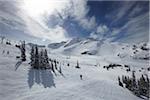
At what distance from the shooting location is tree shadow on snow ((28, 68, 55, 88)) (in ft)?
194

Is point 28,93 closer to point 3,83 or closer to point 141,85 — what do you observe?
point 3,83

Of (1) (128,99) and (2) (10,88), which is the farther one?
(1) (128,99)

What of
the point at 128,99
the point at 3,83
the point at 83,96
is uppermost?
the point at 3,83

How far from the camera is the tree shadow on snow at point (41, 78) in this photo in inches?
2329

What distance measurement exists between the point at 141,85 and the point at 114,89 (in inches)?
999

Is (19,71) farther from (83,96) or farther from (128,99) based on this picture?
(128,99)

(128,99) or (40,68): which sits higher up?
(40,68)

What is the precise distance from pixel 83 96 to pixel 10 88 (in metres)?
23.2

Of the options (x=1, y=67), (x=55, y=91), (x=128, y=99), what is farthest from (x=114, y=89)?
(x=1, y=67)

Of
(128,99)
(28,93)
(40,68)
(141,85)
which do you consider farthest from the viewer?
(141,85)

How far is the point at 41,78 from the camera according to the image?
216 ft

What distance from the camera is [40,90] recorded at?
170 ft

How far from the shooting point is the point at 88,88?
62188 mm

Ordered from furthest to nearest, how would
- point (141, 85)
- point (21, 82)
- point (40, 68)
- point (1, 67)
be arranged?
point (141, 85) → point (40, 68) → point (1, 67) → point (21, 82)
